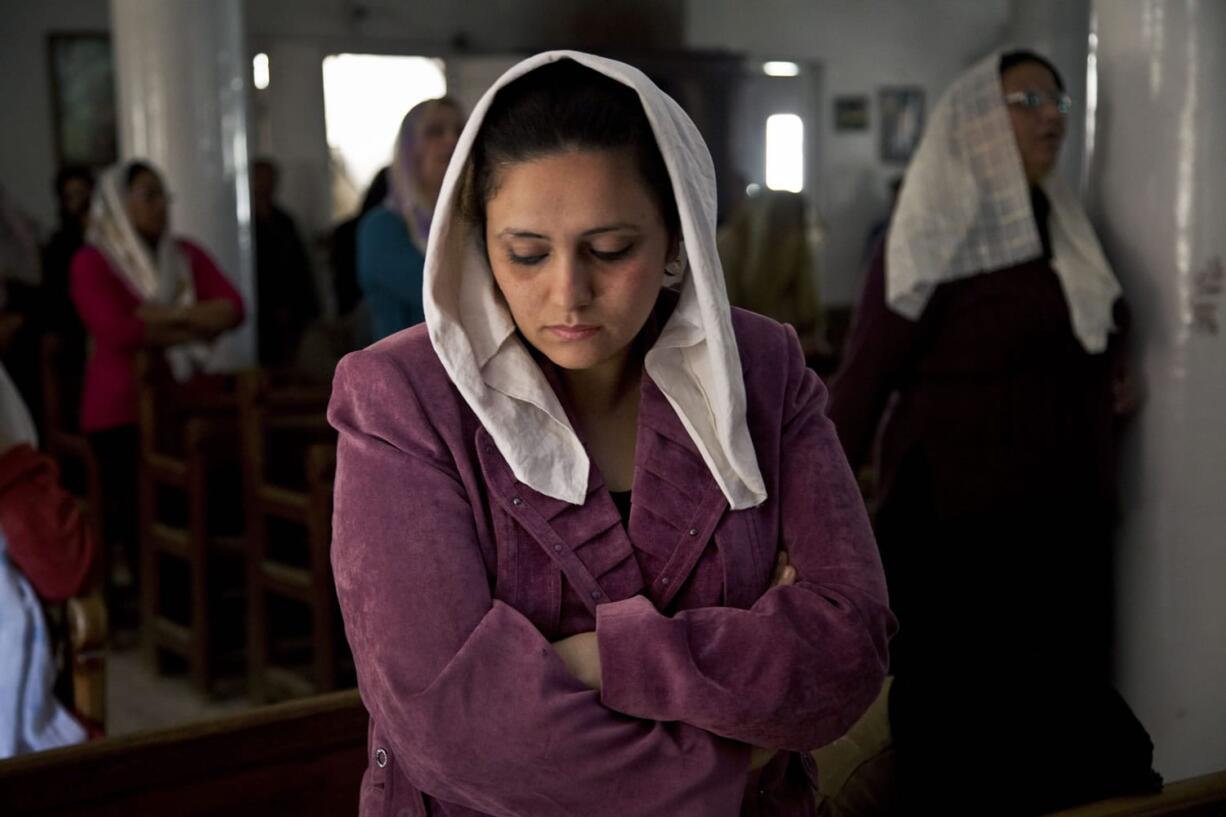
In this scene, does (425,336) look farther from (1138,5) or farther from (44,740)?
(1138,5)

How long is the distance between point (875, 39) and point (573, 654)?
11.1 meters

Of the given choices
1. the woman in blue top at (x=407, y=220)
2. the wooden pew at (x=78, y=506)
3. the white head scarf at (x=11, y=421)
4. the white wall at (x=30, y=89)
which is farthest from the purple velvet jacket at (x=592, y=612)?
the white wall at (x=30, y=89)

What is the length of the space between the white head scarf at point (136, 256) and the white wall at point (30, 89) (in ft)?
14.4

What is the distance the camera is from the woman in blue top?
327cm

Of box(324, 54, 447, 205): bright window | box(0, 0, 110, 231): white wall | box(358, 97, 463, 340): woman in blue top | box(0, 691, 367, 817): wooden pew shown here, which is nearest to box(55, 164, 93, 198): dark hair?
box(0, 0, 110, 231): white wall

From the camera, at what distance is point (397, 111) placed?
9875mm

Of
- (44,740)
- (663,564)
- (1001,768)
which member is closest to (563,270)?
(663,564)

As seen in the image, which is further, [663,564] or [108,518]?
[108,518]

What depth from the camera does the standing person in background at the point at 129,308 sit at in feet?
16.0

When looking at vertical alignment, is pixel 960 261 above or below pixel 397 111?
below

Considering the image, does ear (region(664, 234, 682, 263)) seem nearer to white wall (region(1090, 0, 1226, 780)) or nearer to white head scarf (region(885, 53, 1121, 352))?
white head scarf (region(885, 53, 1121, 352))

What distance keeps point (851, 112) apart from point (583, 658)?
1083 centimetres

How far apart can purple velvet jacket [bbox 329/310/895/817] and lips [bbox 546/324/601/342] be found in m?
0.12

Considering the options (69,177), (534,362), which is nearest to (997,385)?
(534,362)
